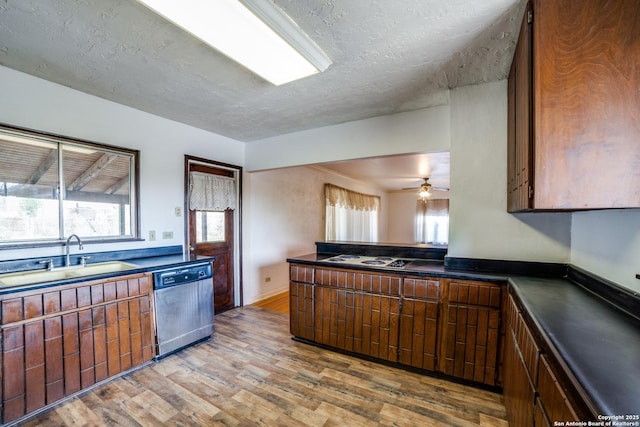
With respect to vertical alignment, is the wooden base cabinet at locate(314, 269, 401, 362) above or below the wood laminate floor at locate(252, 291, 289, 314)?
above

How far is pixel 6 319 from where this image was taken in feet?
5.27

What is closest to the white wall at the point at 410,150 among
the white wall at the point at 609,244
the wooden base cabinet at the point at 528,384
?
the white wall at the point at 609,244

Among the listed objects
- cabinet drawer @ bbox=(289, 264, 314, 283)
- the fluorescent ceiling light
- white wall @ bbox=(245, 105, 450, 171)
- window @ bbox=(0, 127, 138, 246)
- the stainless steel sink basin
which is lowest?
cabinet drawer @ bbox=(289, 264, 314, 283)

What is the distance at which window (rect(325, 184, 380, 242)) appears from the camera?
19.1ft

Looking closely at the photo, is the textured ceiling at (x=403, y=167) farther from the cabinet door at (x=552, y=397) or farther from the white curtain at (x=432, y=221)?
the cabinet door at (x=552, y=397)

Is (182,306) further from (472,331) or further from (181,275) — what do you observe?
(472,331)

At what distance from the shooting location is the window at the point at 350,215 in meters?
5.82

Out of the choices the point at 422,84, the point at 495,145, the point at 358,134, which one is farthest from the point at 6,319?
the point at 495,145

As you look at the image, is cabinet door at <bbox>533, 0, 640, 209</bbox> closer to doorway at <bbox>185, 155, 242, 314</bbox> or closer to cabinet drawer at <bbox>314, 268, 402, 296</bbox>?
cabinet drawer at <bbox>314, 268, 402, 296</bbox>

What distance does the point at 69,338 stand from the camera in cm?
185

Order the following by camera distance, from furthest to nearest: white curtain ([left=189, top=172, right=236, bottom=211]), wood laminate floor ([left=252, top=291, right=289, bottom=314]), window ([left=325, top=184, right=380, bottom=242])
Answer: window ([left=325, top=184, right=380, bottom=242]) < wood laminate floor ([left=252, top=291, right=289, bottom=314]) < white curtain ([left=189, top=172, right=236, bottom=211])

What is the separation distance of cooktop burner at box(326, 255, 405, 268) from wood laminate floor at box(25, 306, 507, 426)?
876 millimetres

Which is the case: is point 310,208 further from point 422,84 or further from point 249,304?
point 422,84

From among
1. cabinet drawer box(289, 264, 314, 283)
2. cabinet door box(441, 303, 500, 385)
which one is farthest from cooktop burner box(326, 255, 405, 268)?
cabinet door box(441, 303, 500, 385)
